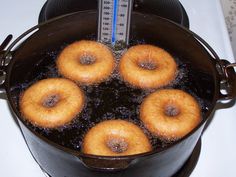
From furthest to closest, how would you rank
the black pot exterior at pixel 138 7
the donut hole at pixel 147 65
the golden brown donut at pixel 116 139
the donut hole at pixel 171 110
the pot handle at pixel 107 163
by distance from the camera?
the black pot exterior at pixel 138 7
the donut hole at pixel 147 65
the donut hole at pixel 171 110
the golden brown donut at pixel 116 139
the pot handle at pixel 107 163

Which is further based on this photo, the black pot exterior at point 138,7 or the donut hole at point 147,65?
Answer: the black pot exterior at point 138,7

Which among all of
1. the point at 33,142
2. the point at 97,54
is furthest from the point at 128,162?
the point at 97,54

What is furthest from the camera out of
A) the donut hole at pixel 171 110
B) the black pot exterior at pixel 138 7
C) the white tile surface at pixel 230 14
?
the white tile surface at pixel 230 14

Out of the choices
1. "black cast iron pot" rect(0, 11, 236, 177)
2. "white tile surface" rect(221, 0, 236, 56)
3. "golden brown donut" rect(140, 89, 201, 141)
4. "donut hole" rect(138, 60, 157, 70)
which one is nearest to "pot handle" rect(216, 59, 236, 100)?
"black cast iron pot" rect(0, 11, 236, 177)

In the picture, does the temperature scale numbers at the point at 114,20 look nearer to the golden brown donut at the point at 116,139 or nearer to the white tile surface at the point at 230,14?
the golden brown donut at the point at 116,139

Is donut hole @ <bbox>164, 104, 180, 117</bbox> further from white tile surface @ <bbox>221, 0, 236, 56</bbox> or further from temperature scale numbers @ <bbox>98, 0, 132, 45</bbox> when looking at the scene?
white tile surface @ <bbox>221, 0, 236, 56</bbox>

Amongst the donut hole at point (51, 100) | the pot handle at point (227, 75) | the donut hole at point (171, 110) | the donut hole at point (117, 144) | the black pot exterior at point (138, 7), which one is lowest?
the donut hole at point (117, 144)

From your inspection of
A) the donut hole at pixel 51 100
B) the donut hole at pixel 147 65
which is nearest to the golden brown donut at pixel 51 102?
the donut hole at pixel 51 100
